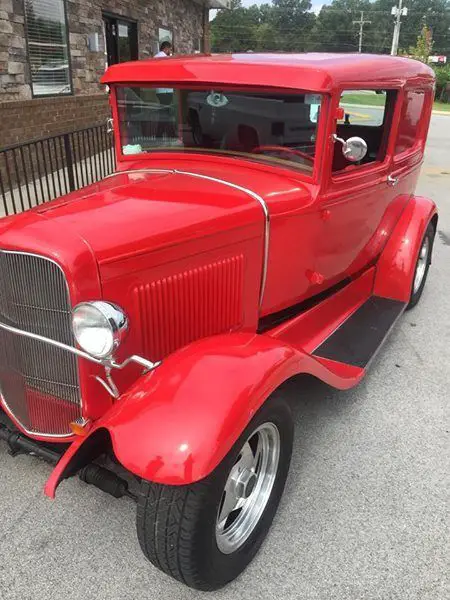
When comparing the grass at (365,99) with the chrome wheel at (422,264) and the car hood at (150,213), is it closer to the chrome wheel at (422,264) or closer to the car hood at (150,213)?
the car hood at (150,213)

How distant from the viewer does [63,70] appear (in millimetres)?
8453

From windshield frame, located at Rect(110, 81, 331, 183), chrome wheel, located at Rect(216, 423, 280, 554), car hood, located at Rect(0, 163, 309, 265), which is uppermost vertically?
windshield frame, located at Rect(110, 81, 331, 183)

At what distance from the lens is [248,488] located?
2.06 metres

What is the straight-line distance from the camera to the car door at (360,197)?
2.84 m

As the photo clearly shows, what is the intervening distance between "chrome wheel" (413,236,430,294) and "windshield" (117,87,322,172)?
2.06 meters

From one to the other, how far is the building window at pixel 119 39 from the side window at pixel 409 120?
8.08 m

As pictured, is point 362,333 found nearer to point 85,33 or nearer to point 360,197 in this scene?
point 360,197

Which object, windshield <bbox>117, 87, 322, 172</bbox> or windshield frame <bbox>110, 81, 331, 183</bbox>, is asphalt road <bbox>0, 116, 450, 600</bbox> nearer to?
windshield frame <bbox>110, 81, 331, 183</bbox>

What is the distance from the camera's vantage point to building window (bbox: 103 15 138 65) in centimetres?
1045

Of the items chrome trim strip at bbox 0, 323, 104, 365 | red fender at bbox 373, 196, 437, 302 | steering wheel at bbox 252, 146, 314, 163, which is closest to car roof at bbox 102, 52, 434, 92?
steering wheel at bbox 252, 146, 314, 163

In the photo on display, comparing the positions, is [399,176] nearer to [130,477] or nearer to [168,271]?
[168,271]

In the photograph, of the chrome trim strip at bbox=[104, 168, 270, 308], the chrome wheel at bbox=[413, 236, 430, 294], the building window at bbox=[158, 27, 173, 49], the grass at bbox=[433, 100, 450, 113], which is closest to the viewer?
the chrome trim strip at bbox=[104, 168, 270, 308]

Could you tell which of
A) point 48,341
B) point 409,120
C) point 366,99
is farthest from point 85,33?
point 48,341

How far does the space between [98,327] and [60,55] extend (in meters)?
8.08
